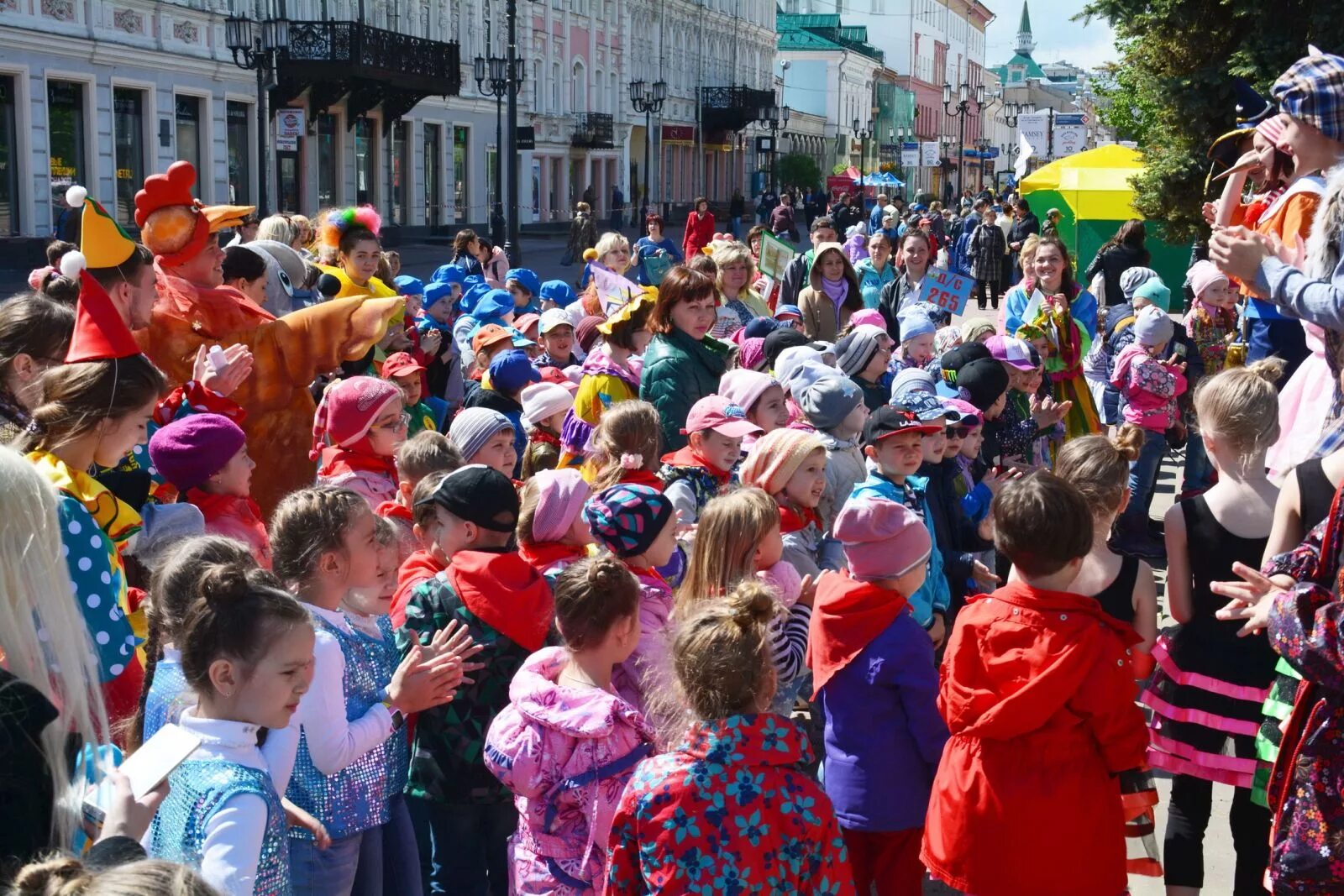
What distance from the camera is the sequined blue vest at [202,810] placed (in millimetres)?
2602

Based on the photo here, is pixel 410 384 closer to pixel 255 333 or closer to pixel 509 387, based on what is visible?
pixel 509 387

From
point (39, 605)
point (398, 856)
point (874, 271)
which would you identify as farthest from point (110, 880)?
point (874, 271)

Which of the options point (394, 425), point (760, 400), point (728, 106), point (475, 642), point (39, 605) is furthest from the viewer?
point (728, 106)

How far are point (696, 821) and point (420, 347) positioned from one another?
5449mm

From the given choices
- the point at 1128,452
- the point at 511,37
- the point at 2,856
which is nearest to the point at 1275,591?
the point at 2,856

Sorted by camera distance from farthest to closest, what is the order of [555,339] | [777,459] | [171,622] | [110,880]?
1. [555,339]
2. [777,459]
3. [171,622]
4. [110,880]

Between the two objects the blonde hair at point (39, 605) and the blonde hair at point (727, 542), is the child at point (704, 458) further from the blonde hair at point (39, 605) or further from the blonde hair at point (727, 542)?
the blonde hair at point (39, 605)

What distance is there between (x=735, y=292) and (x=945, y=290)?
1622 mm

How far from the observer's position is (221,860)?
256cm

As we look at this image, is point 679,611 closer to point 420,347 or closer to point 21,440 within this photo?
point 21,440

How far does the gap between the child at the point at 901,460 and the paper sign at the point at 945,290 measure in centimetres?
480

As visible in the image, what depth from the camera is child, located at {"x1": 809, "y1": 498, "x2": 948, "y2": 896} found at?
12.8 ft

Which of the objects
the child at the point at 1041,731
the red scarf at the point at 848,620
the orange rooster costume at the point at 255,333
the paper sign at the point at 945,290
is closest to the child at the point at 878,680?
the red scarf at the point at 848,620

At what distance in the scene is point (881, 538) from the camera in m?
3.97
